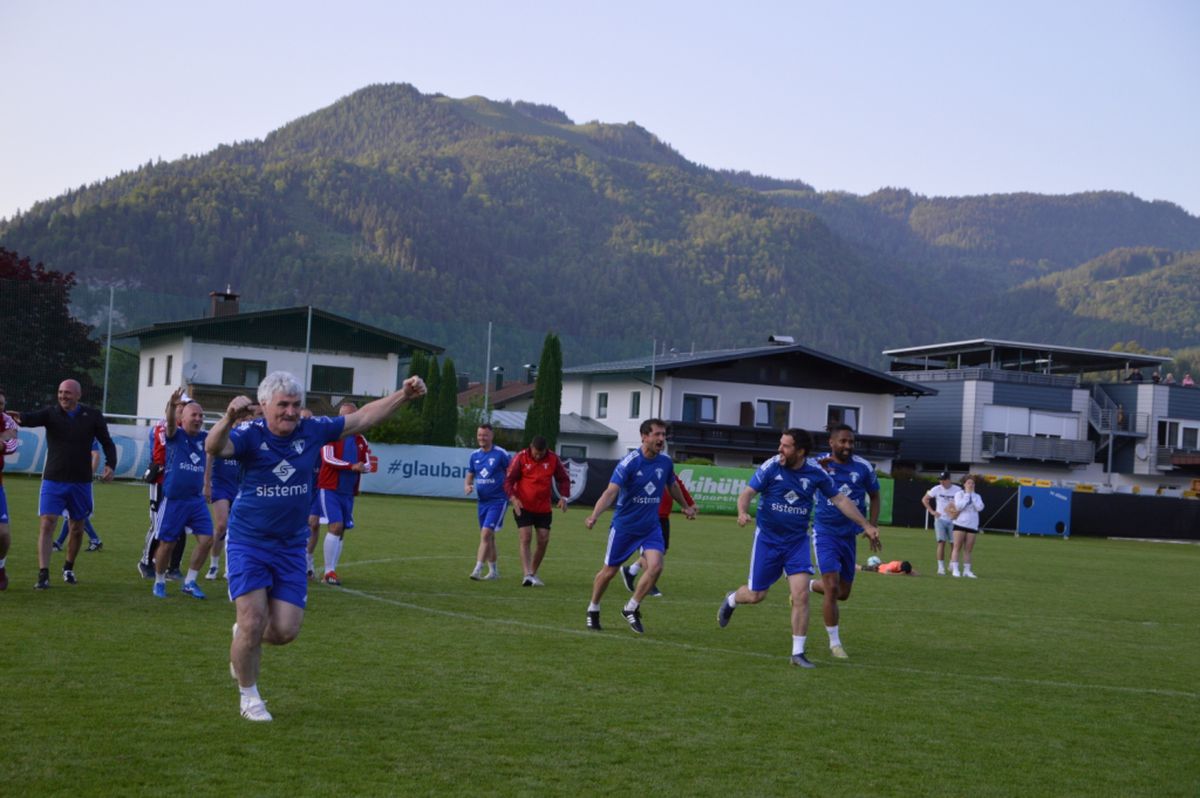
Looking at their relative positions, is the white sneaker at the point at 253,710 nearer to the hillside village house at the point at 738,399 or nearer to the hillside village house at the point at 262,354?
the hillside village house at the point at 262,354

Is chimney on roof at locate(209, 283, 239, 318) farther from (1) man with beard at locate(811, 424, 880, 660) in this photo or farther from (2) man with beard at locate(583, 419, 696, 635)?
(1) man with beard at locate(811, 424, 880, 660)

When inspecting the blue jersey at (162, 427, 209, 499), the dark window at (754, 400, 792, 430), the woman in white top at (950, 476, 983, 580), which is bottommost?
the woman in white top at (950, 476, 983, 580)

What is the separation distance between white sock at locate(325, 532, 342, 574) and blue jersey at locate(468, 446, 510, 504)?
232cm

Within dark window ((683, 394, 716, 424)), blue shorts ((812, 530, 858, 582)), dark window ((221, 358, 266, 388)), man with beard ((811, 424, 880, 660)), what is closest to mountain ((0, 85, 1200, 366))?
dark window ((683, 394, 716, 424))

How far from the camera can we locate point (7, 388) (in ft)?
138

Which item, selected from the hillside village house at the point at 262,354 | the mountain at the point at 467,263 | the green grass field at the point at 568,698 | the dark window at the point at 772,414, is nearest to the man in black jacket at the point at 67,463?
the green grass field at the point at 568,698

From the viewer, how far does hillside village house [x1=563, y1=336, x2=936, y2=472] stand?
59906 millimetres

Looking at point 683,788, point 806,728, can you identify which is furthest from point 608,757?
point 806,728

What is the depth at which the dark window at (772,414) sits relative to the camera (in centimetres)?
6209

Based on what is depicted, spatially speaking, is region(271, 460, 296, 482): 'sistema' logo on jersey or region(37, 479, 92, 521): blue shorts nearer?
region(271, 460, 296, 482): 'sistema' logo on jersey

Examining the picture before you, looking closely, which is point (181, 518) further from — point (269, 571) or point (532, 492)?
point (269, 571)

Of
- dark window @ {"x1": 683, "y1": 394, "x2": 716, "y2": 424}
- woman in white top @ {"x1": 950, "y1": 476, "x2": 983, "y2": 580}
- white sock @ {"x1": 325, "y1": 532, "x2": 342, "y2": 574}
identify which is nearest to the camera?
white sock @ {"x1": 325, "y1": 532, "x2": 342, "y2": 574}

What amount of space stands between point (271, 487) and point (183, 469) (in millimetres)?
6226

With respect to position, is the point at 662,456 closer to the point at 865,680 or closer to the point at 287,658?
the point at 865,680
